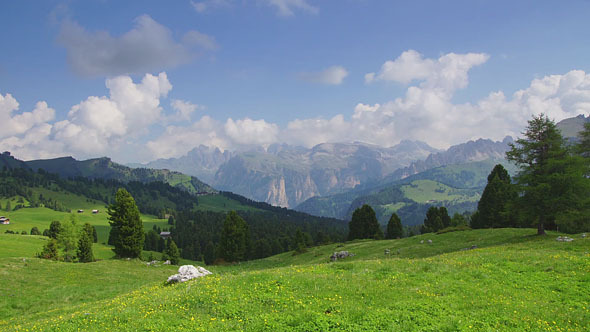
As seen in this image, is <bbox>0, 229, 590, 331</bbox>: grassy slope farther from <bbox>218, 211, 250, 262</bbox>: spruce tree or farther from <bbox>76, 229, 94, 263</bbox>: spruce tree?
<bbox>218, 211, 250, 262</bbox>: spruce tree

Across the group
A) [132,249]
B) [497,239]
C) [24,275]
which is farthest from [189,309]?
[132,249]

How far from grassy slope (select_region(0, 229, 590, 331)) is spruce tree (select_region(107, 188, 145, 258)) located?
43.5m

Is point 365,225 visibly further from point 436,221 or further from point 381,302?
point 381,302

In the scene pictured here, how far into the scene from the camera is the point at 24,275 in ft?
120

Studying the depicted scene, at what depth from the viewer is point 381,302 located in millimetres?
15133

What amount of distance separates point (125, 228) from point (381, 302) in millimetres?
63094

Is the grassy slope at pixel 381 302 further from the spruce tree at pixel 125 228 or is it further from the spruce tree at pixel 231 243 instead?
the spruce tree at pixel 231 243

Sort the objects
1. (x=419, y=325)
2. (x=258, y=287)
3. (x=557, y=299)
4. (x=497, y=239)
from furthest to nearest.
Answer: (x=497, y=239)
(x=258, y=287)
(x=557, y=299)
(x=419, y=325)

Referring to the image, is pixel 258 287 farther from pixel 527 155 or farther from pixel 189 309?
pixel 527 155

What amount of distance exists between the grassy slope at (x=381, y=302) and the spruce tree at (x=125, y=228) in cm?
4351

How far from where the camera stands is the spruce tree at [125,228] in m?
62.8

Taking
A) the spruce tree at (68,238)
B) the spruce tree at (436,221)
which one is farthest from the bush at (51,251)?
the spruce tree at (436,221)

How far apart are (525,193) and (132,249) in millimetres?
72660

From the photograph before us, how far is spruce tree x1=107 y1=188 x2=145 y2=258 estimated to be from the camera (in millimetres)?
62750
